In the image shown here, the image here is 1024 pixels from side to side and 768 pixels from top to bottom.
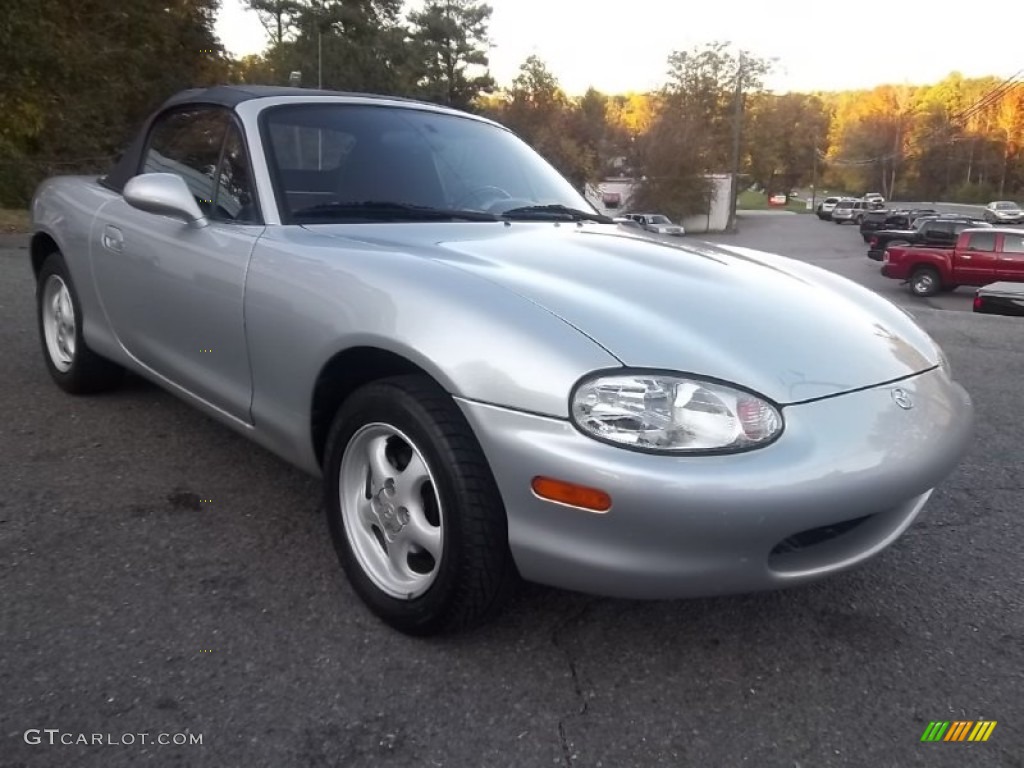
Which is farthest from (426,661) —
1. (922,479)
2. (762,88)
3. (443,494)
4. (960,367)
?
(762,88)

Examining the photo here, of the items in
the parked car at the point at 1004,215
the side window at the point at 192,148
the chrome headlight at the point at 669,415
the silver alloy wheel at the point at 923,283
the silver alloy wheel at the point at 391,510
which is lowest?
the silver alloy wheel at the point at 923,283

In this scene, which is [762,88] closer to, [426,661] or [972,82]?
[972,82]

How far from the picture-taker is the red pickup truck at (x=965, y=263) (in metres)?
19.2

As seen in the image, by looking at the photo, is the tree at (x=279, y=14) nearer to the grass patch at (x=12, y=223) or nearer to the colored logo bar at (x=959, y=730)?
the grass patch at (x=12, y=223)

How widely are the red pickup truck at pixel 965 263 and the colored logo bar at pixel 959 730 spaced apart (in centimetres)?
1964

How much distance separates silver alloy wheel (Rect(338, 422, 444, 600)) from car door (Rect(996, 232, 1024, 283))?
2046 cm

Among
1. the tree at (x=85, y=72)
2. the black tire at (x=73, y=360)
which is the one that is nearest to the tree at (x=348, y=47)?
the tree at (x=85, y=72)

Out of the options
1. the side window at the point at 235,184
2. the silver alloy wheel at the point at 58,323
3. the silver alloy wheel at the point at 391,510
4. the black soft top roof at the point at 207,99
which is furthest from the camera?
the silver alloy wheel at the point at 58,323

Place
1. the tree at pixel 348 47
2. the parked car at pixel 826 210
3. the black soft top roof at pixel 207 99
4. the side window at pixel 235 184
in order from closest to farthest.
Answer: the side window at pixel 235 184
the black soft top roof at pixel 207 99
the tree at pixel 348 47
the parked car at pixel 826 210

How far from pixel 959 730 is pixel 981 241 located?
20815mm

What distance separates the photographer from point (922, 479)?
2055 mm

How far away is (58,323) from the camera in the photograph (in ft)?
13.9

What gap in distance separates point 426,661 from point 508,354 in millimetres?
816
